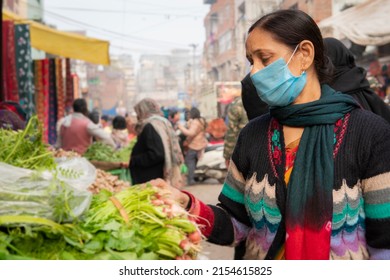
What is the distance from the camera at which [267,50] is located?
1779 mm

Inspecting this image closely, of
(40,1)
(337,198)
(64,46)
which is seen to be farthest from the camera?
(40,1)

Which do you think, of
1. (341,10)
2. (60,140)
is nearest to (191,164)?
(60,140)

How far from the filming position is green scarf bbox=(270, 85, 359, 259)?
1696 mm

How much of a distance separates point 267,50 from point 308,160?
382mm

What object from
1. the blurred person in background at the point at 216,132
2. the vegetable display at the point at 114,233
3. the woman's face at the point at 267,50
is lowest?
the blurred person in background at the point at 216,132

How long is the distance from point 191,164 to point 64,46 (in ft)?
12.2

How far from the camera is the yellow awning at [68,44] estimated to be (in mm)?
9375

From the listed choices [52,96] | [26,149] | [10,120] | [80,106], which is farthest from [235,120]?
[52,96]

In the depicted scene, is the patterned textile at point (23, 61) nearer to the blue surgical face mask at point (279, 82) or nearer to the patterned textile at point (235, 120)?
the patterned textile at point (235, 120)

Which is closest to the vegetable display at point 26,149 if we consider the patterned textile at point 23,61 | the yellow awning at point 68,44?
the patterned textile at point 23,61

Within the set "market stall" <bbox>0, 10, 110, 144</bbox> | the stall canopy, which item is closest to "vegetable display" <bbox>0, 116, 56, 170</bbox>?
the stall canopy

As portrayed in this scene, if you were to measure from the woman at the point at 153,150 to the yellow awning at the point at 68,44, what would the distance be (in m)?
4.25

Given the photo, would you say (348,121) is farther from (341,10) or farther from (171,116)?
(171,116)

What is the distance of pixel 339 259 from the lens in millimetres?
1715
